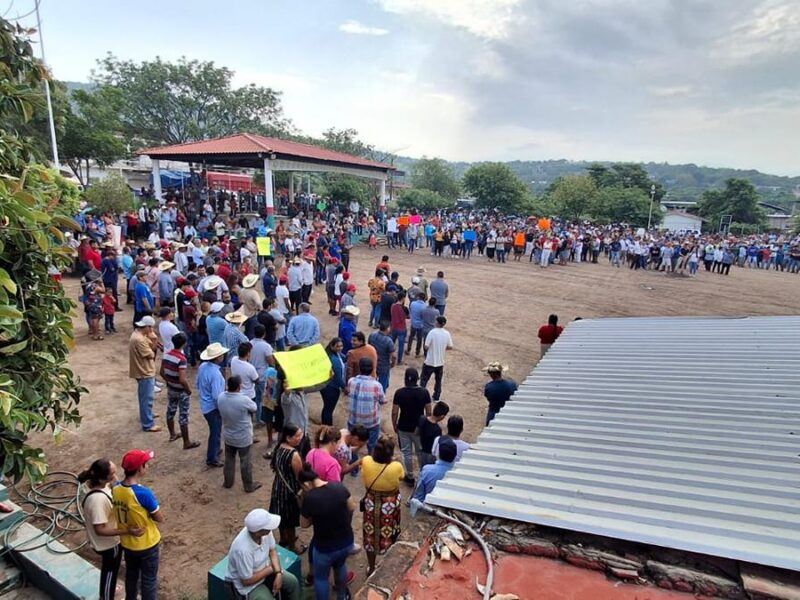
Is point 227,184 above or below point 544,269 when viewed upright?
above

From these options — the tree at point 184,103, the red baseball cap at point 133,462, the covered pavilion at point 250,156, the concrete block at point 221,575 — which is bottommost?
the concrete block at point 221,575

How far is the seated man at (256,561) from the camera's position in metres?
3.62

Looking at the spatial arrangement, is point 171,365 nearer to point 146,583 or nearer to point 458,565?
point 146,583

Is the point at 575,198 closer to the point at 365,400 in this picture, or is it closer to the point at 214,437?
the point at 365,400

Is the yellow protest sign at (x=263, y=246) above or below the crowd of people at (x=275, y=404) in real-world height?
above

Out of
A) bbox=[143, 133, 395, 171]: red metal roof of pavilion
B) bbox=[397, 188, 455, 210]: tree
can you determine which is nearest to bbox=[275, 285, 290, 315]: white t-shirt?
bbox=[143, 133, 395, 171]: red metal roof of pavilion

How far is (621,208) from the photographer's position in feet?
169

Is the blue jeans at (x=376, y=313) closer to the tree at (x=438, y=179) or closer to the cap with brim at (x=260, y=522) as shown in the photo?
the cap with brim at (x=260, y=522)

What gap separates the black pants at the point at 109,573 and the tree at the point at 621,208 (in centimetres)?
5327

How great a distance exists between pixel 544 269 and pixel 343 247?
10218 mm

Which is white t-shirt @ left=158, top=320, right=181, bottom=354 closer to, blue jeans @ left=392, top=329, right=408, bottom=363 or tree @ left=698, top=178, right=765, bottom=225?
blue jeans @ left=392, top=329, right=408, bottom=363

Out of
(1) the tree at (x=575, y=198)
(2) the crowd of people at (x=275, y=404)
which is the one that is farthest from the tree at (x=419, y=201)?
(2) the crowd of people at (x=275, y=404)

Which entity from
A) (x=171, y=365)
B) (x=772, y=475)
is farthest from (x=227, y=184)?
(x=772, y=475)

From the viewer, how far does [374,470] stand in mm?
4348
